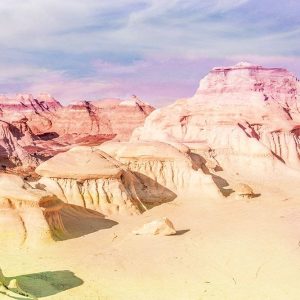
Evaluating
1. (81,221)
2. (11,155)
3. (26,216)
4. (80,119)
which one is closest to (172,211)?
(81,221)

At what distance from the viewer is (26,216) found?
1491 centimetres

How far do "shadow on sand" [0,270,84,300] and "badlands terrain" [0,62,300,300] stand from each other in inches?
0.9

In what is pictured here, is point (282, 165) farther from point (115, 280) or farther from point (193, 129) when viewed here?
point (115, 280)

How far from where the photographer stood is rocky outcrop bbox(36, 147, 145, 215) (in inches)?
809

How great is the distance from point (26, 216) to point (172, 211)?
8.75 m

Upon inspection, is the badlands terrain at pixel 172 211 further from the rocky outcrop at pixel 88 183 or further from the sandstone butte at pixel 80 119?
the sandstone butte at pixel 80 119

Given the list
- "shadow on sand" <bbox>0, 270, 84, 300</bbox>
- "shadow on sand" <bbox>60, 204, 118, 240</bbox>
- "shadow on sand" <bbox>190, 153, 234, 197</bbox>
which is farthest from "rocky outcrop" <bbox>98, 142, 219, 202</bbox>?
"shadow on sand" <bbox>0, 270, 84, 300</bbox>

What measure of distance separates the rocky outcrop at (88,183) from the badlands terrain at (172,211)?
4 centimetres

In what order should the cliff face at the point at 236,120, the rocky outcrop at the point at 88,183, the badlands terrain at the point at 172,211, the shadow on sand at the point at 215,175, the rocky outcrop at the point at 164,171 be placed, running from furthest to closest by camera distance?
1. the cliff face at the point at 236,120
2. the shadow on sand at the point at 215,175
3. the rocky outcrop at the point at 164,171
4. the rocky outcrop at the point at 88,183
5. the badlands terrain at the point at 172,211

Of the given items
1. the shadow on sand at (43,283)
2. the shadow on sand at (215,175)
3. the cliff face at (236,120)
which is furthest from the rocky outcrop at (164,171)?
the shadow on sand at (43,283)

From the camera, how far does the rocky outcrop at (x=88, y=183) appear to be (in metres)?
20.5

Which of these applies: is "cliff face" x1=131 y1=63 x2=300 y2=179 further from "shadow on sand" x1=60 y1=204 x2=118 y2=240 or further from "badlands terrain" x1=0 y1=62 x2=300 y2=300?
"shadow on sand" x1=60 y1=204 x2=118 y2=240

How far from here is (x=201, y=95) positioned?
4562cm

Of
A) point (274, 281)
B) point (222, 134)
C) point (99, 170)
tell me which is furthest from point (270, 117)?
point (274, 281)
